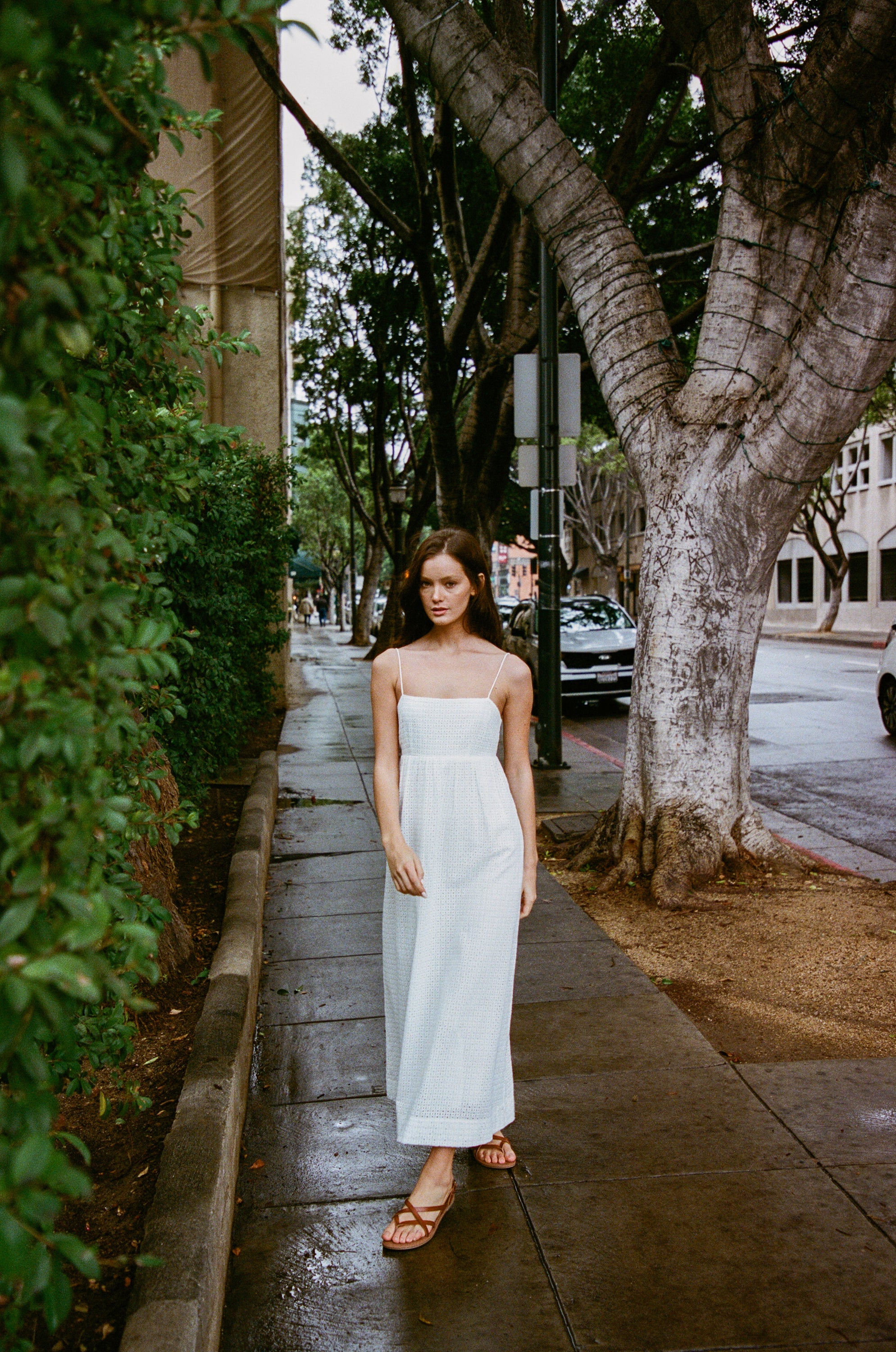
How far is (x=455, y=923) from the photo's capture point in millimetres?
3178

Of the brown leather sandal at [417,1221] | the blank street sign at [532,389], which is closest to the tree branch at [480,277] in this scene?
the blank street sign at [532,389]

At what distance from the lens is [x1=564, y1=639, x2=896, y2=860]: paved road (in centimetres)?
895

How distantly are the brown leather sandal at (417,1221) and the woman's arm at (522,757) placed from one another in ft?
2.79

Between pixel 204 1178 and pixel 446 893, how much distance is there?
38.0 inches

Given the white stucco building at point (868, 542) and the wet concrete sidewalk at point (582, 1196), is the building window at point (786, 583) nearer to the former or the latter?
the white stucco building at point (868, 542)

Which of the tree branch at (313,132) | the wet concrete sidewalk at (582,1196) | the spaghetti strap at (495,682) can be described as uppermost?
the tree branch at (313,132)

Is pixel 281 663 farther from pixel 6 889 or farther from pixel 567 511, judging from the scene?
pixel 567 511

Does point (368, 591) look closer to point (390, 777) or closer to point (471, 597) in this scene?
point (471, 597)

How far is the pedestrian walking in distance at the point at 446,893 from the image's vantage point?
315cm

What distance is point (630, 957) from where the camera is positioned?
5426 mm

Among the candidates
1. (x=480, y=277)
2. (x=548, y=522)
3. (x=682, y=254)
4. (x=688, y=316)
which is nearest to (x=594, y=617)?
(x=688, y=316)

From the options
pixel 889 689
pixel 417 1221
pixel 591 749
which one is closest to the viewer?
pixel 417 1221

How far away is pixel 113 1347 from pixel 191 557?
17.6ft

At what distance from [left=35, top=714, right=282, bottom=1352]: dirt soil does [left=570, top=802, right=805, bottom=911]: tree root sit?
2.34 metres
